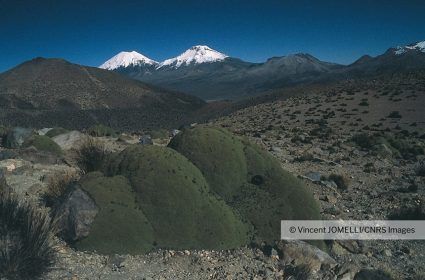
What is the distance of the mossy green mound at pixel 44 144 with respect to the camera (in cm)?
1412

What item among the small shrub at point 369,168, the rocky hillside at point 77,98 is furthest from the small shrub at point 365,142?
the rocky hillside at point 77,98

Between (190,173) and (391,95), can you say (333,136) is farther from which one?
(391,95)

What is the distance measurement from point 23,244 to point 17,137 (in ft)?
38.5

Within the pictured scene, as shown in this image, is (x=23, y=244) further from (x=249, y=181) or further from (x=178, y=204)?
(x=249, y=181)

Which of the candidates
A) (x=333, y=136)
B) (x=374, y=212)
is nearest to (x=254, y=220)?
(x=374, y=212)

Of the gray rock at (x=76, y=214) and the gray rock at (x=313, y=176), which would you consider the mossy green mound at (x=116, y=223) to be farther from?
the gray rock at (x=313, y=176)

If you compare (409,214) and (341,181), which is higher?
(341,181)

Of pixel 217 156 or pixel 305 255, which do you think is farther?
pixel 217 156

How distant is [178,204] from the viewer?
7055 millimetres

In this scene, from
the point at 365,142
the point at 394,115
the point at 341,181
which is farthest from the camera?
the point at 394,115

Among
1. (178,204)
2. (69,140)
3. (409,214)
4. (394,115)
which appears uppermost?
(69,140)

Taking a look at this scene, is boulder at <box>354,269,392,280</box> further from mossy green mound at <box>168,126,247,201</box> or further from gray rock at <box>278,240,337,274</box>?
mossy green mound at <box>168,126,247,201</box>

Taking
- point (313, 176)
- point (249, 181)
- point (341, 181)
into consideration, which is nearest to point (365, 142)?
point (313, 176)

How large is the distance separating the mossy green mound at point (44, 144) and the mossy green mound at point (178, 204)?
708cm
